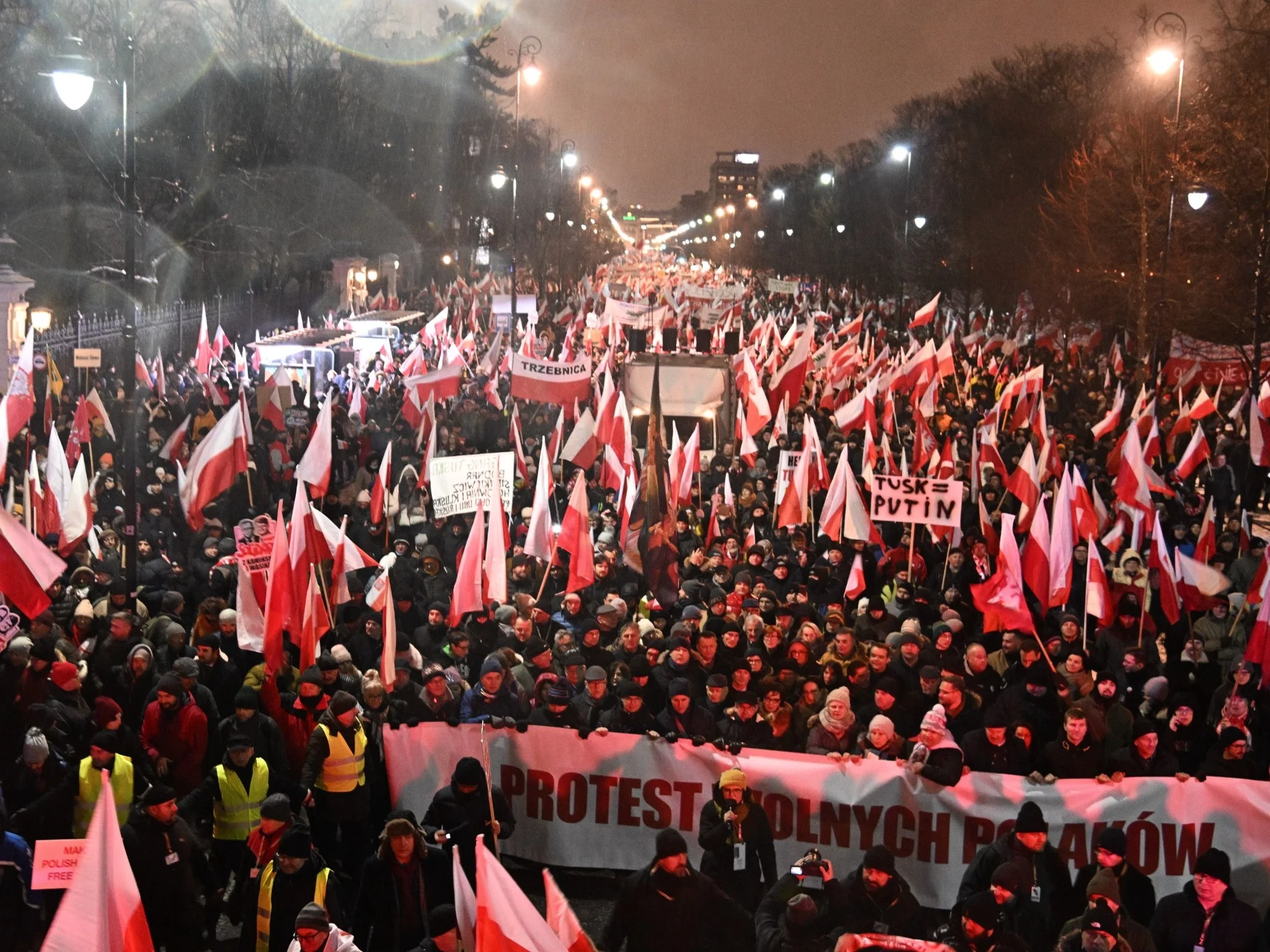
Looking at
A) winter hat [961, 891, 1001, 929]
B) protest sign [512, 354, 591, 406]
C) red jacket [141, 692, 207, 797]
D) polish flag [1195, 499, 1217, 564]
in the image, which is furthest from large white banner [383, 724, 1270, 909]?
protest sign [512, 354, 591, 406]

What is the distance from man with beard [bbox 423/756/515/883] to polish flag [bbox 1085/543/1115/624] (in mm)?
5777

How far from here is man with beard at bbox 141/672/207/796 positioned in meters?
8.21

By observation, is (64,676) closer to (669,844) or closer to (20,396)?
(669,844)

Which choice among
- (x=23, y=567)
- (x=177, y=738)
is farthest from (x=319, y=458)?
(x=177, y=738)

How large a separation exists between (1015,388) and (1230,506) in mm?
4130

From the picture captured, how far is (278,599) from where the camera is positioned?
31.4 ft

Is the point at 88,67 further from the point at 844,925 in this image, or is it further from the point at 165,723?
the point at 844,925

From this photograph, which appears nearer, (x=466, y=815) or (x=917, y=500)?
(x=466, y=815)

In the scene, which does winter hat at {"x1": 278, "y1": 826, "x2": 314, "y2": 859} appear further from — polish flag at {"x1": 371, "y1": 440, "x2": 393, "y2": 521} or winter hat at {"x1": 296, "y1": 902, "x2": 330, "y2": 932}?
polish flag at {"x1": 371, "y1": 440, "x2": 393, "y2": 521}

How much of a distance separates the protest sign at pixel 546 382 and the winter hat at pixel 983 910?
1442cm

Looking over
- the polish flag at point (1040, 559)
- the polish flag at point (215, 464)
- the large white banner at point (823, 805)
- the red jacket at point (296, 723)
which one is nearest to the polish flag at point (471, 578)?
the red jacket at point (296, 723)

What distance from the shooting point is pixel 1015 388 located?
74.0ft

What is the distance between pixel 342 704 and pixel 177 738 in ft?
3.87

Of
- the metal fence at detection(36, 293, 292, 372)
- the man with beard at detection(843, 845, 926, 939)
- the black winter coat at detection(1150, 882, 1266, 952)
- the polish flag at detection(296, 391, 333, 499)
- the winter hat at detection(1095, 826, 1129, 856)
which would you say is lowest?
the black winter coat at detection(1150, 882, 1266, 952)
